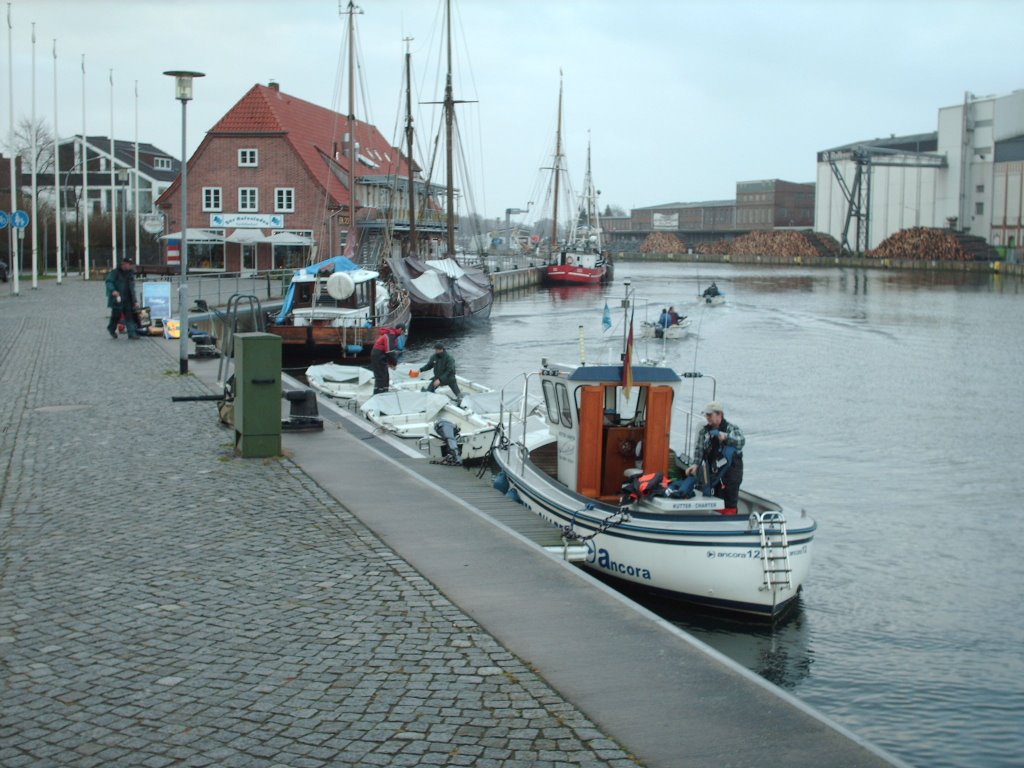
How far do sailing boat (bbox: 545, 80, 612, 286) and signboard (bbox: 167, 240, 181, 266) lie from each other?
1828 inches

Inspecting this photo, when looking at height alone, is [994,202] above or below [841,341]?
above

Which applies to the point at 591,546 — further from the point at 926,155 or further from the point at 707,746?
the point at 926,155

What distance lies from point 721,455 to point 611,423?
2269mm

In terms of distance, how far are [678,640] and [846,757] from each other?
2.08 m

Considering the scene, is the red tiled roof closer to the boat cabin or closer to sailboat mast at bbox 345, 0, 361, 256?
sailboat mast at bbox 345, 0, 361, 256

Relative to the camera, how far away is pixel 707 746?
6945mm

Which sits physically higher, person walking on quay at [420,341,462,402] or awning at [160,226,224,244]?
awning at [160,226,224,244]

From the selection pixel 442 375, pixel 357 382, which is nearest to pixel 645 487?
pixel 442 375

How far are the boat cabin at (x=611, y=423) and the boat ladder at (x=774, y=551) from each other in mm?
2405

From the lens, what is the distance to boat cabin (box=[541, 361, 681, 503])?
15.9m

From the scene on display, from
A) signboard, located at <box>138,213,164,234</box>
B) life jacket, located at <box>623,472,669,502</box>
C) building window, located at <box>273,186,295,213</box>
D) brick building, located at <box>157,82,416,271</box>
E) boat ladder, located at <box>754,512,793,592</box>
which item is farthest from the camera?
building window, located at <box>273,186,295,213</box>

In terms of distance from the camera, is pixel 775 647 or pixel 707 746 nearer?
pixel 707 746

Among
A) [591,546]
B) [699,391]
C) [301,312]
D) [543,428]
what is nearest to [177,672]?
[591,546]

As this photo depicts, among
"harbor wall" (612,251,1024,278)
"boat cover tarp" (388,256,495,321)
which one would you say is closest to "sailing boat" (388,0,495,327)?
"boat cover tarp" (388,256,495,321)
